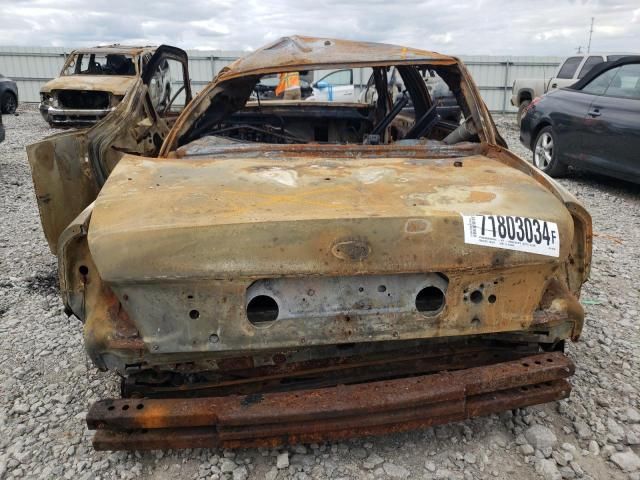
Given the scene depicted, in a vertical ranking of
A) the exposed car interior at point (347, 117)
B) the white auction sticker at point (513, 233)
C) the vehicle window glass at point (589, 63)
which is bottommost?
the white auction sticker at point (513, 233)

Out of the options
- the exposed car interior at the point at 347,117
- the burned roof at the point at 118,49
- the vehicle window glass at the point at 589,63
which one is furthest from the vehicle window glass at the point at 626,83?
the burned roof at the point at 118,49

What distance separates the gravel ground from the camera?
222 cm

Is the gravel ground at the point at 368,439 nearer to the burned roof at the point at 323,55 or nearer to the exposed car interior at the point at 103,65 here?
the burned roof at the point at 323,55

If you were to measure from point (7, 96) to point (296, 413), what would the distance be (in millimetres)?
16165

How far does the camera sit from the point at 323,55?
3291mm

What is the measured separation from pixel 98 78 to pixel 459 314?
11191mm

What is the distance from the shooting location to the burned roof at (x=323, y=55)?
10.5 feet

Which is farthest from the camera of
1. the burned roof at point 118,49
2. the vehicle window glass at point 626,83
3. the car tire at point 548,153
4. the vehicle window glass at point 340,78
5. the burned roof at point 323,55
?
the vehicle window glass at point 340,78

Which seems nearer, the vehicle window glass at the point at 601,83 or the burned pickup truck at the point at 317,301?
the burned pickup truck at the point at 317,301

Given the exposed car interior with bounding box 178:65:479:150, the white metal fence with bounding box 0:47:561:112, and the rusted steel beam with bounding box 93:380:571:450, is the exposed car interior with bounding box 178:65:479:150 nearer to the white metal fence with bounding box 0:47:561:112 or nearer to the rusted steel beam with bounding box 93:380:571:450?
the rusted steel beam with bounding box 93:380:571:450

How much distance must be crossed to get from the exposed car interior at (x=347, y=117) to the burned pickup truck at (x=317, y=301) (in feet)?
3.74

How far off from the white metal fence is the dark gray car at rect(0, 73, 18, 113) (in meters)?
4.31

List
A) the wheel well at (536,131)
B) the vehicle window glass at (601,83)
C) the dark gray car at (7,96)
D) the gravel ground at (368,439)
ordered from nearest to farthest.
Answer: the gravel ground at (368,439) → the vehicle window glass at (601,83) → the wheel well at (536,131) → the dark gray car at (7,96)

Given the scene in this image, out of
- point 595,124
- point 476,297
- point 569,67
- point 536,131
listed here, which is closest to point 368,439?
point 476,297
